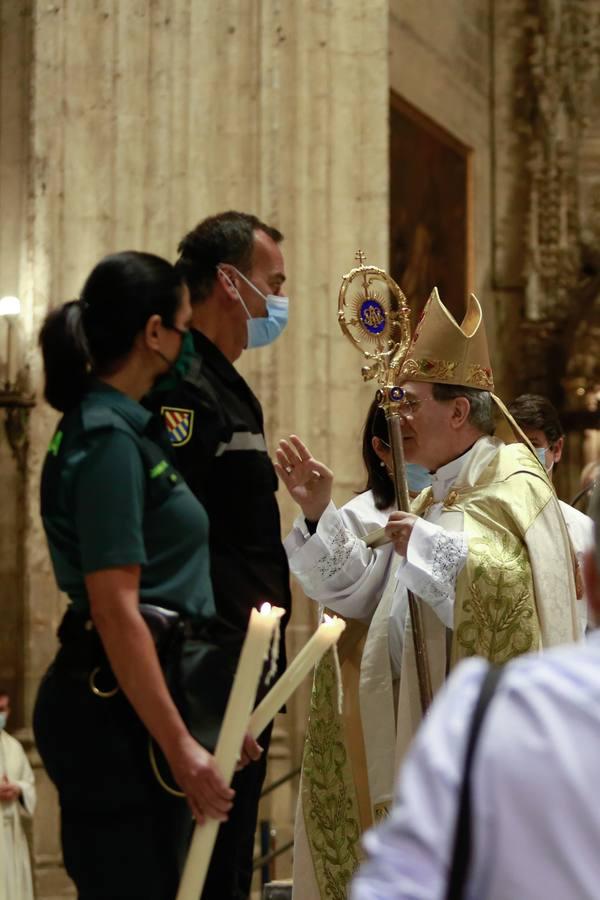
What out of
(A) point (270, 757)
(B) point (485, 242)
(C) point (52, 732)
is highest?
(B) point (485, 242)

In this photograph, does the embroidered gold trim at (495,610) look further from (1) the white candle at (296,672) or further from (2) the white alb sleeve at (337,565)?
(1) the white candle at (296,672)

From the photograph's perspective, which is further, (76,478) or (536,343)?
(536,343)

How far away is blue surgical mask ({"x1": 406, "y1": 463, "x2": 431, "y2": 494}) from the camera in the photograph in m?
5.68

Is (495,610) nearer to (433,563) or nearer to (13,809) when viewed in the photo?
(433,563)

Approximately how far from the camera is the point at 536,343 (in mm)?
12836

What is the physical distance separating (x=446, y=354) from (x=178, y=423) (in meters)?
1.64

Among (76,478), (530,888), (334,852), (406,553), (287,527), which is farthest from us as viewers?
(287,527)

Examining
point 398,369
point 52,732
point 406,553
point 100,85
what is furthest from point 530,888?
point 100,85

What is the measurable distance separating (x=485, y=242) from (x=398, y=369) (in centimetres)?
854

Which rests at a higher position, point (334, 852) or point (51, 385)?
point (51, 385)

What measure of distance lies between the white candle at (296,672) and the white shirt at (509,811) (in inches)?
51.0

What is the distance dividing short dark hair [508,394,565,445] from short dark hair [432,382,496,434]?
46.3 inches

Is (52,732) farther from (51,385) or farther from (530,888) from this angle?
(530,888)

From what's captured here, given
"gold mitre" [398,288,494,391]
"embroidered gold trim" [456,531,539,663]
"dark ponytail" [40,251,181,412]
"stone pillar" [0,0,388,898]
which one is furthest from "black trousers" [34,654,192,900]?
"stone pillar" [0,0,388,898]
